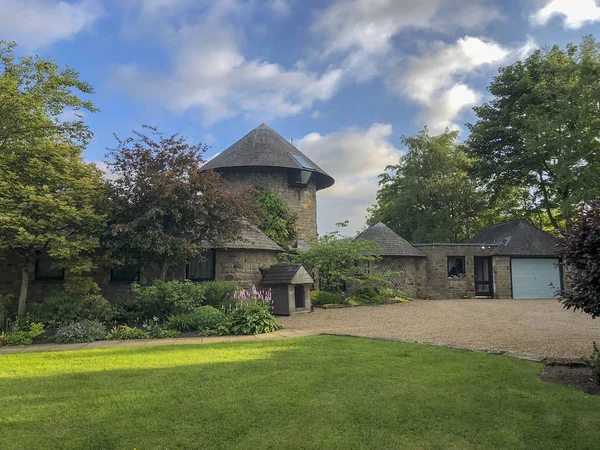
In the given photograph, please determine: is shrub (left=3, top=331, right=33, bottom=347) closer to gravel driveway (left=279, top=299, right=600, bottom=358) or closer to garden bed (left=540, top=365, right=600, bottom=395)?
gravel driveway (left=279, top=299, right=600, bottom=358)

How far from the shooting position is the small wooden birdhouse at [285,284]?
1503 cm

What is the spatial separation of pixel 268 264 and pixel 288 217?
749 centimetres

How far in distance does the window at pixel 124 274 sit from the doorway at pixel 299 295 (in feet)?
19.2

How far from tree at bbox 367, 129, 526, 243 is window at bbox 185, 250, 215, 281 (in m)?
21.4

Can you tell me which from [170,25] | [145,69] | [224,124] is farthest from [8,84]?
[224,124]

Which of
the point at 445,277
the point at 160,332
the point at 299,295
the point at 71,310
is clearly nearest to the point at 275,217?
the point at 299,295

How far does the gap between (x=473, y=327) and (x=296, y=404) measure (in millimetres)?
7814

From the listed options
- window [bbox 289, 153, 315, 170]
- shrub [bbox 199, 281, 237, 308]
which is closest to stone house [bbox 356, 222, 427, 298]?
window [bbox 289, 153, 315, 170]

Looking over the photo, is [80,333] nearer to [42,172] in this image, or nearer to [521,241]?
[42,172]

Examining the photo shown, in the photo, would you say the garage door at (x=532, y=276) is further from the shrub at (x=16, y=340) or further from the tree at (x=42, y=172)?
the shrub at (x=16, y=340)

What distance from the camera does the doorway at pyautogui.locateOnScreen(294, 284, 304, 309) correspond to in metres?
16.2

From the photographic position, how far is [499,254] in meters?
22.9

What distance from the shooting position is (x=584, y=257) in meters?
5.48

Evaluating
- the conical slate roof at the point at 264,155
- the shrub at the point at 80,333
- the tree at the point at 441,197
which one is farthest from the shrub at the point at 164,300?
the tree at the point at 441,197
